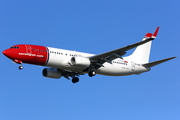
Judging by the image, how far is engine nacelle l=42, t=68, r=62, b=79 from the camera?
174ft

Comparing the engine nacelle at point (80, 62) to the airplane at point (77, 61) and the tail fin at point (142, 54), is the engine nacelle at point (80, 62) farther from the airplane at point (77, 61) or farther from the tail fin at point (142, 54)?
the tail fin at point (142, 54)

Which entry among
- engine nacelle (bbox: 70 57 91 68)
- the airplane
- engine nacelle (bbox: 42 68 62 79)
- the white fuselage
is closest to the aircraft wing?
the airplane

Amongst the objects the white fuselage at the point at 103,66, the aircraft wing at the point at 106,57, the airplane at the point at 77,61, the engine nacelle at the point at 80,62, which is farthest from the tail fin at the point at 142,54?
the engine nacelle at the point at 80,62

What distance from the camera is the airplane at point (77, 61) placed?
46.6 metres

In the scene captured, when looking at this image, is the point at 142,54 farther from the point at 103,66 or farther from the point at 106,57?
the point at 106,57

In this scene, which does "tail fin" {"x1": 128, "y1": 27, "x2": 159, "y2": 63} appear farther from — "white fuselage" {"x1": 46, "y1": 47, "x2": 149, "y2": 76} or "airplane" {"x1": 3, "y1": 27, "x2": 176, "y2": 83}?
"white fuselage" {"x1": 46, "y1": 47, "x2": 149, "y2": 76}

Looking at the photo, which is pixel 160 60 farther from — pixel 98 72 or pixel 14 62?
pixel 14 62

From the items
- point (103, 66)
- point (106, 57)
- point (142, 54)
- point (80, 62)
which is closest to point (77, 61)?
point (80, 62)

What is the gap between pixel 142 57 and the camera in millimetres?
57531

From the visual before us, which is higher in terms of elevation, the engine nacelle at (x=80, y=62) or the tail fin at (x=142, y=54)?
the tail fin at (x=142, y=54)

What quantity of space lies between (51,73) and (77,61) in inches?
273

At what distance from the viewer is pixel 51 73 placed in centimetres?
5306

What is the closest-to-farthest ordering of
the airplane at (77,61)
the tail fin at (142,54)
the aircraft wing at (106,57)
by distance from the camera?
the airplane at (77,61)
the aircraft wing at (106,57)
the tail fin at (142,54)

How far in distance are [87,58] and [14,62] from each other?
1004 centimetres
